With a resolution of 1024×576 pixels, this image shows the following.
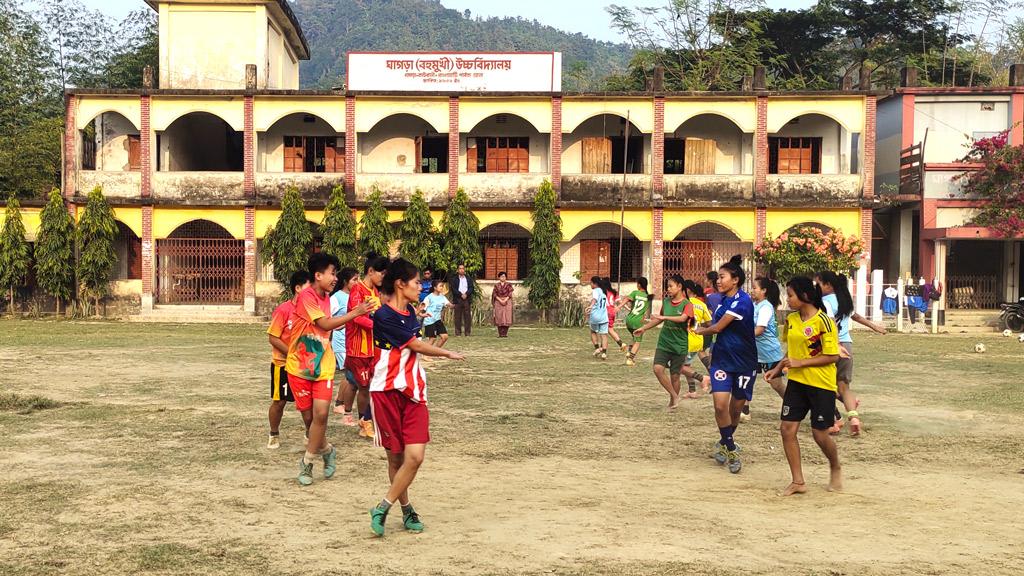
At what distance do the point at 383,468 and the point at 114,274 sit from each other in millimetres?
23590

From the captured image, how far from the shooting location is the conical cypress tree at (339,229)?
26.5 metres

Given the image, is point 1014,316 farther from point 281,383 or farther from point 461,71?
point 281,383

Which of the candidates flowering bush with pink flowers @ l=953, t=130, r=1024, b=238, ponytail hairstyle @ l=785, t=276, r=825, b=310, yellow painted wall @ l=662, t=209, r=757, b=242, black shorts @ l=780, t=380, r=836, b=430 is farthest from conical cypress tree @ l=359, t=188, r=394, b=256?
black shorts @ l=780, t=380, r=836, b=430

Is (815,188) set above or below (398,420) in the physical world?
above

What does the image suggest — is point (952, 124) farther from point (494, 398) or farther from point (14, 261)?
point (14, 261)

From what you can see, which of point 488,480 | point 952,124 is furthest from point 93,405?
point 952,124

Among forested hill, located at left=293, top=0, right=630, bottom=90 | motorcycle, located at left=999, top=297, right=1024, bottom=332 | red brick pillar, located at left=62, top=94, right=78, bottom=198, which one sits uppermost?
forested hill, located at left=293, top=0, right=630, bottom=90

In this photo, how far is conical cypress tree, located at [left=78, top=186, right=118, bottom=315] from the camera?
2645cm

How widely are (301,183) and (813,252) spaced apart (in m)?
14.1

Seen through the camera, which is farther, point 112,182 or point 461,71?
point 461,71

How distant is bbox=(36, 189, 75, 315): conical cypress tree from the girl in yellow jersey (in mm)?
23723

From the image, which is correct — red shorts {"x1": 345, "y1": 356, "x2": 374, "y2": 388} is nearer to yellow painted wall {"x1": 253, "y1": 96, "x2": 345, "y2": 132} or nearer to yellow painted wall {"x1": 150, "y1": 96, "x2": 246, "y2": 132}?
yellow painted wall {"x1": 253, "y1": 96, "x2": 345, "y2": 132}

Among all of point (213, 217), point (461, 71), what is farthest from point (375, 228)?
point (461, 71)

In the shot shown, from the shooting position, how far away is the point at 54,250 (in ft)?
85.9
